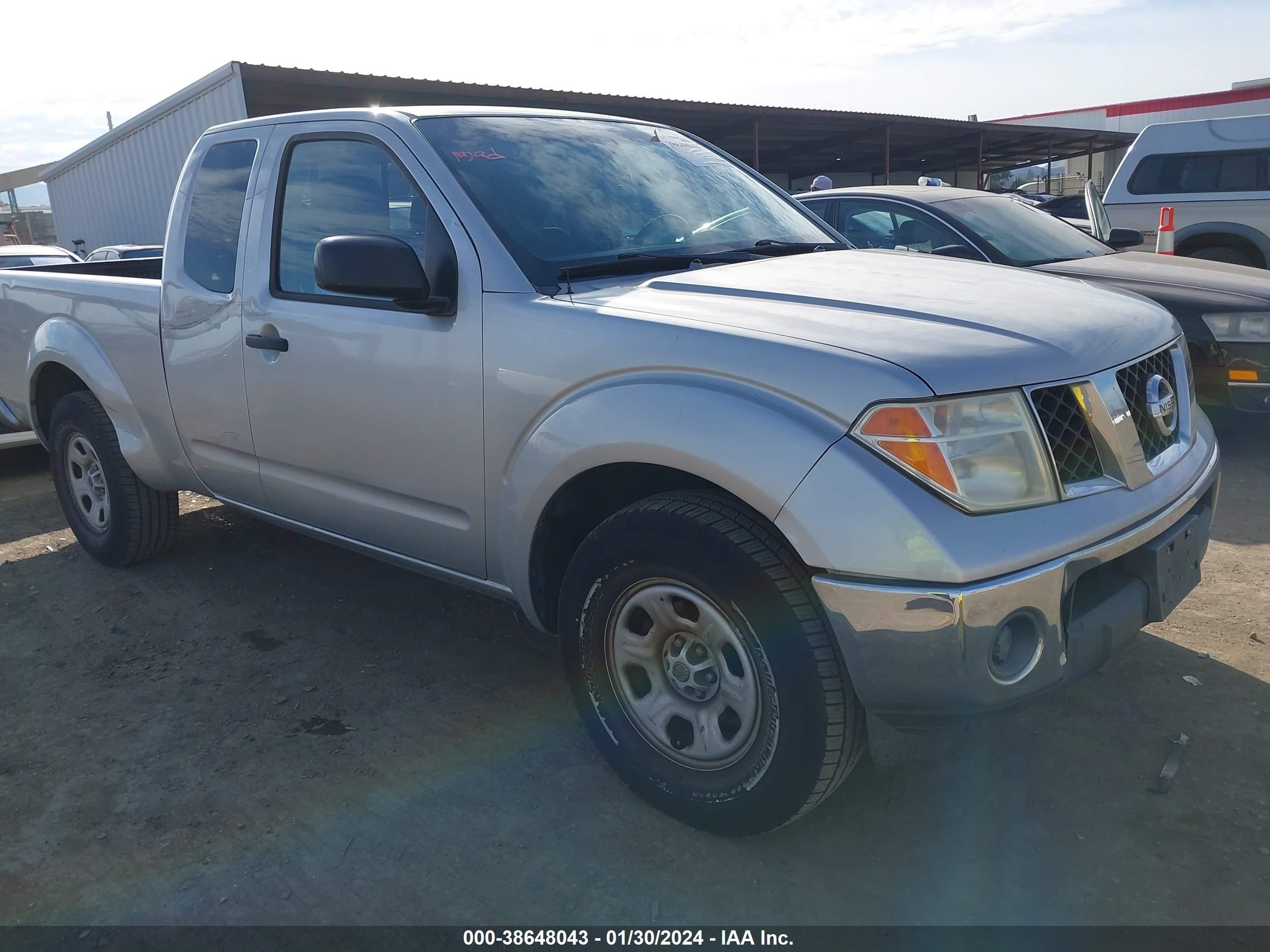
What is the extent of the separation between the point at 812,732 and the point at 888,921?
0.50 meters

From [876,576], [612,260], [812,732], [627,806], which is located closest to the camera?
[876,576]

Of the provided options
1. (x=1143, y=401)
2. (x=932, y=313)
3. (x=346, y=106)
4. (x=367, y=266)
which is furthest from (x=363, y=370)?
(x=346, y=106)

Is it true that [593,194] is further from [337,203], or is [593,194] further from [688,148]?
[337,203]

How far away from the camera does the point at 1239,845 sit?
8.05 ft

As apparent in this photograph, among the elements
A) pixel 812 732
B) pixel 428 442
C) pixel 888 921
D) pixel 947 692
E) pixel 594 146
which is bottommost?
pixel 888 921

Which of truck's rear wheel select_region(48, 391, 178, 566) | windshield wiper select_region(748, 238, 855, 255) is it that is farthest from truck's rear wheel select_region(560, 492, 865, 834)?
truck's rear wheel select_region(48, 391, 178, 566)

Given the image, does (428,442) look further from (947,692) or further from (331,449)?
(947,692)

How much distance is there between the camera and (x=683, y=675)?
8.29 ft

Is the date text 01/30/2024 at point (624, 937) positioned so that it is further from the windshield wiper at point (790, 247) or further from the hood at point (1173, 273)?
the hood at point (1173, 273)

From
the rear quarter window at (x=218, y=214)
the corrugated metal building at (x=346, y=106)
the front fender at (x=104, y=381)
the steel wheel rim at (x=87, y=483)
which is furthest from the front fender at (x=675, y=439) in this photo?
the corrugated metal building at (x=346, y=106)

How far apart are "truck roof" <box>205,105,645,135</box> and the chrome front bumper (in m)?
2.06

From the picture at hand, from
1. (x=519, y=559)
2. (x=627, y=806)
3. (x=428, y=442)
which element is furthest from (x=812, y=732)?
(x=428, y=442)

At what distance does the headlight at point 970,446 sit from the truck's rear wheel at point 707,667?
0.34 m

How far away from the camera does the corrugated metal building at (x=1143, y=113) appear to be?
116ft
